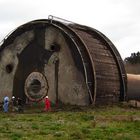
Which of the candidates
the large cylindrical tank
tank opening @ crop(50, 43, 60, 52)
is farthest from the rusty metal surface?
the large cylindrical tank

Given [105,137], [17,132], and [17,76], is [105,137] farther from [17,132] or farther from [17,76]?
[17,76]

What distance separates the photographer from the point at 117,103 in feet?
89.6

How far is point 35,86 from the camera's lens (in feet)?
93.0

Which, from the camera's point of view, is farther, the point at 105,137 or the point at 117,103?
the point at 117,103

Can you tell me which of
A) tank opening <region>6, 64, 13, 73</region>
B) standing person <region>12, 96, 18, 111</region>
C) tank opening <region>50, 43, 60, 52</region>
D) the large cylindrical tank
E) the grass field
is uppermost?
tank opening <region>50, 43, 60, 52</region>

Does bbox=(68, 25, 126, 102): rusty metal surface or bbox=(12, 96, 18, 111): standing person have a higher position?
bbox=(68, 25, 126, 102): rusty metal surface

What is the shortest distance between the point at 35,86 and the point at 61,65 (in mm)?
2088

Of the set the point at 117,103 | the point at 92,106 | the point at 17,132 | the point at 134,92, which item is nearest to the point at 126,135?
the point at 17,132

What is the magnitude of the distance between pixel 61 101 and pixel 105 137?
43.0ft

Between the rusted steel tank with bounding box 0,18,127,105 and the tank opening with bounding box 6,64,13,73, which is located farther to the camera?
the tank opening with bounding box 6,64,13,73

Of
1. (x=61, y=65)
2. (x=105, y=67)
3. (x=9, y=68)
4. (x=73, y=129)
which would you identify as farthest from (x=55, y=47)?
(x=73, y=129)

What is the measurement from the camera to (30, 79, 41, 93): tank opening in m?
28.3

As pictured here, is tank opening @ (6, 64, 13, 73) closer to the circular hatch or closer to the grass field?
the circular hatch

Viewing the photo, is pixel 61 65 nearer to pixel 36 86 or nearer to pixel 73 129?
pixel 36 86
